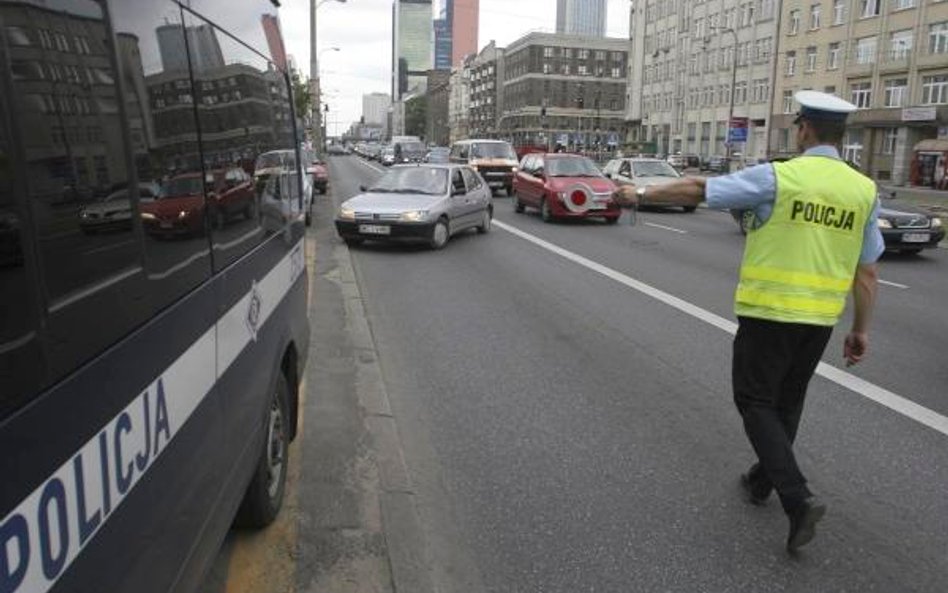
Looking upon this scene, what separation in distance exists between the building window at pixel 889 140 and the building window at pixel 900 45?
4763 millimetres

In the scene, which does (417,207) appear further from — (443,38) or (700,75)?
(443,38)

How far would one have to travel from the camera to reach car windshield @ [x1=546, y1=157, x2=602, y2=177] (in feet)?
→ 70.2

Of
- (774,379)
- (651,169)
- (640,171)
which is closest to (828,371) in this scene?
(774,379)

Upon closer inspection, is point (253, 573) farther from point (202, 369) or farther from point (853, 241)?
point (853, 241)

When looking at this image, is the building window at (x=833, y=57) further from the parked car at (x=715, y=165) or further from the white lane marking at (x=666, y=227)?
the white lane marking at (x=666, y=227)

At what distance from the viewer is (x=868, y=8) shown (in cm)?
6194

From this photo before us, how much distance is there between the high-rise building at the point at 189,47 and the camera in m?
2.50

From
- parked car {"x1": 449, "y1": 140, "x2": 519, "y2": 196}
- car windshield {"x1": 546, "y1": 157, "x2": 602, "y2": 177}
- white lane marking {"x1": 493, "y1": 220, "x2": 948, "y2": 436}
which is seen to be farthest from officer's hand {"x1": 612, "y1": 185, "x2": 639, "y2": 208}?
parked car {"x1": 449, "y1": 140, "x2": 519, "y2": 196}

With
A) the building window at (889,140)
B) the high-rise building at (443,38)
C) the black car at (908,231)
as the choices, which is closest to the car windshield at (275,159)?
the black car at (908,231)

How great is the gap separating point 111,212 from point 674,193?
8.22 feet

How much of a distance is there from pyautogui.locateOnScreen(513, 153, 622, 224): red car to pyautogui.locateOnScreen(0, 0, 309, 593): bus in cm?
1663

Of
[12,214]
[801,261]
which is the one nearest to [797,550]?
[801,261]

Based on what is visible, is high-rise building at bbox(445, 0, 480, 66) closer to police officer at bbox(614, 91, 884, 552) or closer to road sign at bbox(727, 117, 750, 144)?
road sign at bbox(727, 117, 750, 144)

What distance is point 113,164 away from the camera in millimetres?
2041
